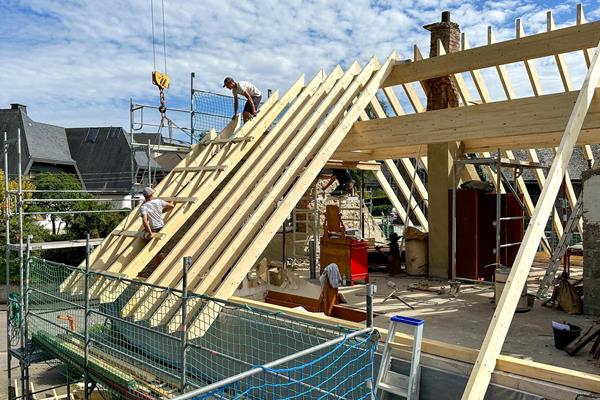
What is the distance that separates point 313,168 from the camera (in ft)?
20.9

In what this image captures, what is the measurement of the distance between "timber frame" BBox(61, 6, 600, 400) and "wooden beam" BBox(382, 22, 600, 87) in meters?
0.01

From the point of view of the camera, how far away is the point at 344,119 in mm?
7062

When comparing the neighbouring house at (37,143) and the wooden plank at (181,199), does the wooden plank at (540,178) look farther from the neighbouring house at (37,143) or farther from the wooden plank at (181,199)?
the neighbouring house at (37,143)

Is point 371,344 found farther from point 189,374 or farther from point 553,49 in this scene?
point 553,49

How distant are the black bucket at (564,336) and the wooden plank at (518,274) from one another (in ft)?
3.83

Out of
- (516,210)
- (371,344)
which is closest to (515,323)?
(371,344)

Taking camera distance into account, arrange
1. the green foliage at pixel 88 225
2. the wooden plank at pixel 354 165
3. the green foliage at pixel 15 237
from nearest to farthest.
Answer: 1. the wooden plank at pixel 354 165
2. the green foliage at pixel 15 237
3. the green foliage at pixel 88 225

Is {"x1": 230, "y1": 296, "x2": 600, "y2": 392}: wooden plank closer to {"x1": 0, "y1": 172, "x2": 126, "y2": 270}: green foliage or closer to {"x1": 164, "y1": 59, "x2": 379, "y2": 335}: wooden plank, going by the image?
{"x1": 164, "y1": 59, "x2": 379, "y2": 335}: wooden plank

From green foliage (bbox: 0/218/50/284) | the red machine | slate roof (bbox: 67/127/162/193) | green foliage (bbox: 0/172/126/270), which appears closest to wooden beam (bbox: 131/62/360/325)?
the red machine

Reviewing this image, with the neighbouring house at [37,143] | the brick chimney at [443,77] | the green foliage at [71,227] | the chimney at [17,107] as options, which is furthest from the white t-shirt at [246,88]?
the chimney at [17,107]

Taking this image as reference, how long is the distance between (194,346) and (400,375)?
187cm

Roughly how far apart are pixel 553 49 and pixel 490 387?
15.3ft

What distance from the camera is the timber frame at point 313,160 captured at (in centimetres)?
435

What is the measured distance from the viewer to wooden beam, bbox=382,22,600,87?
20.1ft
